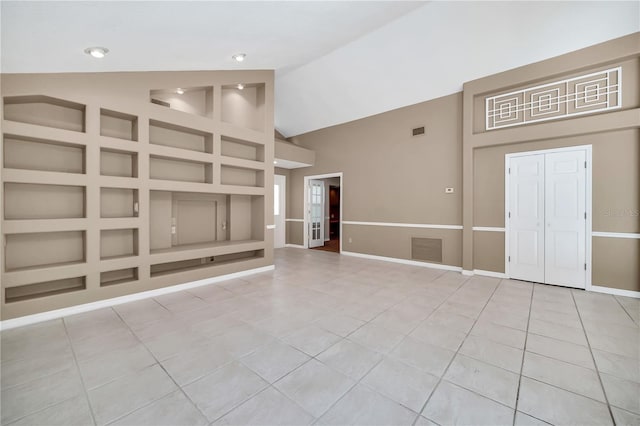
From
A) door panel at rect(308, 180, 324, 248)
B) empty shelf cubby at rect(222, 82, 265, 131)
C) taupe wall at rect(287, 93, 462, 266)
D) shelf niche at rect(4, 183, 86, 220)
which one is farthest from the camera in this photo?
door panel at rect(308, 180, 324, 248)

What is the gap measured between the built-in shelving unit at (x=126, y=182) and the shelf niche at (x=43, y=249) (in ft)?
0.04

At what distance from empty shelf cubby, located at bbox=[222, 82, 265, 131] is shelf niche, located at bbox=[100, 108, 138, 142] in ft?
5.47

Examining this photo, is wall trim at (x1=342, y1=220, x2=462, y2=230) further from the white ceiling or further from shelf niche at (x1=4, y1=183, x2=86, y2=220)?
shelf niche at (x1=4, y1=183, x2=86, y2=220)

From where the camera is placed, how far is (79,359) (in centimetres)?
221

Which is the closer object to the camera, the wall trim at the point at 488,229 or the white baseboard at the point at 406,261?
the wall trim at the point at 488,229

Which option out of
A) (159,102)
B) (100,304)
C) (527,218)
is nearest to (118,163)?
(159,102)

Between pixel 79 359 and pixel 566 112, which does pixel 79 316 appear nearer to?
pixel 79 359

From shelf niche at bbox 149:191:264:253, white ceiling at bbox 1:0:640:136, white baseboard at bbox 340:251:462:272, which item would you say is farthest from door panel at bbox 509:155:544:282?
shelf niche at bbox 149:191:264:253

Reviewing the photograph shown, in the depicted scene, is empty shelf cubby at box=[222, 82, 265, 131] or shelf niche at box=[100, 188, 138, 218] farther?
empty shelf cubby at box=[222, 82, 265, 131]

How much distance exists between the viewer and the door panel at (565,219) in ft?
13.4

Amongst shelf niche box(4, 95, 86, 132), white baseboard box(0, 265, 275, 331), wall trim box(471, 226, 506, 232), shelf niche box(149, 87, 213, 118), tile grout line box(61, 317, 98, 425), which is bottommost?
tile grout line box(61, 317, 98, 425)

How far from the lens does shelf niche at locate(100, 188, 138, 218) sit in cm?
364

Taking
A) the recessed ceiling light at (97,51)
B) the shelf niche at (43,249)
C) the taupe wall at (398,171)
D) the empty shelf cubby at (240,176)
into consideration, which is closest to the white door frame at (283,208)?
the taupe wall at (398,171)

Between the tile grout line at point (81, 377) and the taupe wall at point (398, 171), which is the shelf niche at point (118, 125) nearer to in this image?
the tile grout line at point (81, 377)
